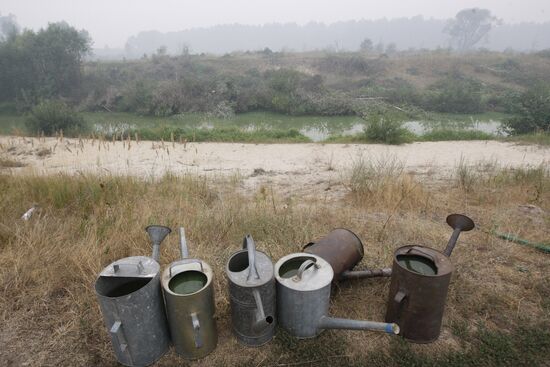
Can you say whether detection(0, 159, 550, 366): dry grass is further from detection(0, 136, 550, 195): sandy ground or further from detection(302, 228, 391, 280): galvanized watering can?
detection(0, 136, 550, 195): sandy ground

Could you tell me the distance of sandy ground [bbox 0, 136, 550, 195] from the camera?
645 cm

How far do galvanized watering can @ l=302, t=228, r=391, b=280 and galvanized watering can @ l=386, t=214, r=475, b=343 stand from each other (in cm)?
31

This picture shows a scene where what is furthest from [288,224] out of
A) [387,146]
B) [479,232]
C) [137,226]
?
[387,146]

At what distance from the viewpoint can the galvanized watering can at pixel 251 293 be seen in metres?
1.62

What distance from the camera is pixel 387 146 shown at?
31.8 feet

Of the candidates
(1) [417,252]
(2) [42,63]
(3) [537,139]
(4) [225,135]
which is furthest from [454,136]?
(2) [42,63]

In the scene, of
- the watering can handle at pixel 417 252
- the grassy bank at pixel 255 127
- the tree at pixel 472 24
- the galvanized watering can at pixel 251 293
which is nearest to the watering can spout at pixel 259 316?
the galvanized watering can at pixel 251 293

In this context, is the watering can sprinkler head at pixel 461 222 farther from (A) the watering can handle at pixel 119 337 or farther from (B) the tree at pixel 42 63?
(B) the tree at pixel 42 63

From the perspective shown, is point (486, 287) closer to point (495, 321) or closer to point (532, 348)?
point (495, 321)

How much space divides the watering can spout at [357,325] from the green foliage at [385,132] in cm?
898

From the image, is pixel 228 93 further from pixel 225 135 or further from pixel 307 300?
pixel 307 300

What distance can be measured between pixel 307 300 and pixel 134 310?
0.83 meters

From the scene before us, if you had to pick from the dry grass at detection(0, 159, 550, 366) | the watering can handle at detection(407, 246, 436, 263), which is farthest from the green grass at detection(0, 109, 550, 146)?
the watering can handle at detection(407, 246, 436, 263)

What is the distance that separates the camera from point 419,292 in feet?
5.68
